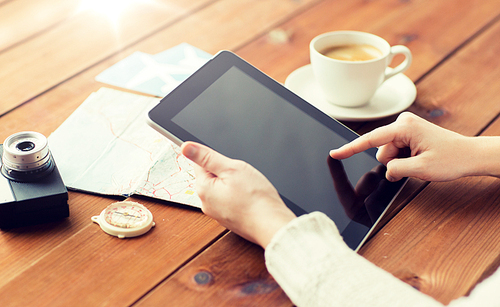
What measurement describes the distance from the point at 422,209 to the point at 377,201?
8cm

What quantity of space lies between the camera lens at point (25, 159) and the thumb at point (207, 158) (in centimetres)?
22

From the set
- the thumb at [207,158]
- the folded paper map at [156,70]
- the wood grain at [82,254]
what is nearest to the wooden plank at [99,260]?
the wood grain at [82,254]

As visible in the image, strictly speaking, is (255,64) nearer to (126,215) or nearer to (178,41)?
(178,41)

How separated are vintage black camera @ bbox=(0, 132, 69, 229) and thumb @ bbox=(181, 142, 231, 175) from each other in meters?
0.20

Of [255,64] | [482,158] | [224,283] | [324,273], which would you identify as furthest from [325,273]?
[255,64]

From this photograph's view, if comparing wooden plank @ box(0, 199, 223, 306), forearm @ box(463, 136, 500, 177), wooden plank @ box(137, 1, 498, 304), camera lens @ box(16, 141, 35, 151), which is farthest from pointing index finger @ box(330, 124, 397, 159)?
camera lens @ box(16, 141, 35, 151)

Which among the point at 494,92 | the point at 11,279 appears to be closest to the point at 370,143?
the point at 494,92

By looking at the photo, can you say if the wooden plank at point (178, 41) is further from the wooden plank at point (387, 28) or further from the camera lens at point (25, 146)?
the camera lens at point (25, 146)

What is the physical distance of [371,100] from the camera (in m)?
0.99

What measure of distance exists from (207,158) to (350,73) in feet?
1.30

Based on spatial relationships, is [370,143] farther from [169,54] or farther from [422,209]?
[169,54]

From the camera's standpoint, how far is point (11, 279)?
61cm

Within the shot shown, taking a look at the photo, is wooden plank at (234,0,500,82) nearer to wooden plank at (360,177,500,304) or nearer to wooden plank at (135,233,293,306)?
wooden plank at (360,177,500,304)

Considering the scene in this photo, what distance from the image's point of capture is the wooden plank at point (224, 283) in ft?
1.94
